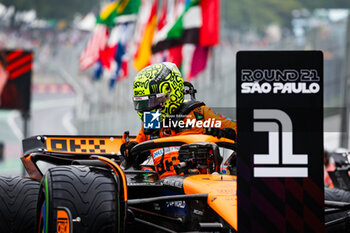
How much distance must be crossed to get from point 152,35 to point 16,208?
17.0m

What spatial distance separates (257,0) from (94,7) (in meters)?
8.89

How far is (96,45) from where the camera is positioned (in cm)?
2777

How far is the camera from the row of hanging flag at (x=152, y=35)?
21.7 metres

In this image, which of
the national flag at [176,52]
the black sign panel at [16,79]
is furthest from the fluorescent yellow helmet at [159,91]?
the black sign panel at [16,79]

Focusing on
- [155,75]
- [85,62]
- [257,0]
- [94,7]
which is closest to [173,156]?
[155,75]

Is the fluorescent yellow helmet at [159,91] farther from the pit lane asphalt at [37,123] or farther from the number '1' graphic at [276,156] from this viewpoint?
the pit lane asphalt at [37,123]

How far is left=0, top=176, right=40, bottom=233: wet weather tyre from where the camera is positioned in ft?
25.2

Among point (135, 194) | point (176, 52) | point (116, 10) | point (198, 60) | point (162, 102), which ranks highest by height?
point (116, 10)

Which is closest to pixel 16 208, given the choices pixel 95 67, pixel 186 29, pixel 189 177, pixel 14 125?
pixel 189 177

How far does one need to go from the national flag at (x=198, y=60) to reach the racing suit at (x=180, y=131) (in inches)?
547

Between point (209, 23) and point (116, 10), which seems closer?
point (209, 23)

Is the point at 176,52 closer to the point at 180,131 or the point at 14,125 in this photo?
the point at 14,125

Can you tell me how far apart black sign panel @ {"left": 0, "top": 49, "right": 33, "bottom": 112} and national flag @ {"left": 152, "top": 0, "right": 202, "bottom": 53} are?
13.2 feet

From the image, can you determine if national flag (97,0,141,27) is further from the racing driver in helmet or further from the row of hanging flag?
the racing driver in helmet
